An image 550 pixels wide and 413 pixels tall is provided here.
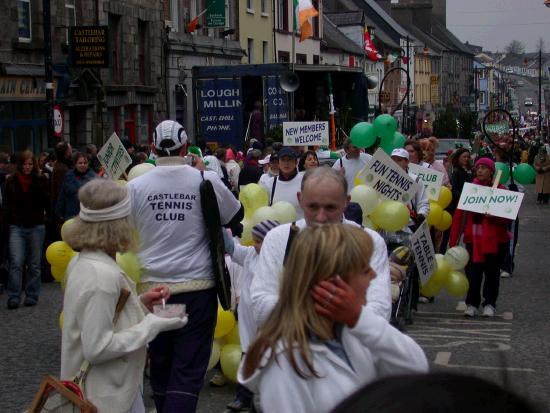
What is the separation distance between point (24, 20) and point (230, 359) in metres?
18.6

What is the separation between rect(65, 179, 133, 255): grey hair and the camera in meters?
4.57

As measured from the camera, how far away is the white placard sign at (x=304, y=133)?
19078 mm

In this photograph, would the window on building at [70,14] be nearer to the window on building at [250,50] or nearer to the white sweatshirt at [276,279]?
the window on building at [250,50]

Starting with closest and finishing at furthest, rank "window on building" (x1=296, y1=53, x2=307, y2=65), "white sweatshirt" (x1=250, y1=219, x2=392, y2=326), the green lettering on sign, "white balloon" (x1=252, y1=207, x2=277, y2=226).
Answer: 1. "white sweatshirt" (x1=250, y1=219, x2=392, y2=326)
2. "white balloon" (x1=252, y1=207, x2=277, y2=226)
3. the green lettering on sign
4. "window on building" (x1=296, y1=53, x2=307, y2=65)

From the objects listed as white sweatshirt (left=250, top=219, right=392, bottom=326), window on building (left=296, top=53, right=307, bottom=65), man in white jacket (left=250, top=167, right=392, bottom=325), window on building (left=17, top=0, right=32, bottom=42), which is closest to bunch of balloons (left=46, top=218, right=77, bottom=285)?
man in white jacket (left=250, top=167, right=392, bottom=325)

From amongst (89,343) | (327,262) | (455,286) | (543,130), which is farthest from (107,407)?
(543,130)

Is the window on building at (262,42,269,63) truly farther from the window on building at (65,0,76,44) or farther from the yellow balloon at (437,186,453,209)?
the yellow balloon at (437,186,453,209)

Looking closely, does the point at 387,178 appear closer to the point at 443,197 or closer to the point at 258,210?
the point at 258,210

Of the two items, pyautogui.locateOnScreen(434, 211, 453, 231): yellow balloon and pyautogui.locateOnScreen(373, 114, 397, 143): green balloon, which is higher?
pyautogui.locateOnScreen(373, 114, 397, 143): green balloon

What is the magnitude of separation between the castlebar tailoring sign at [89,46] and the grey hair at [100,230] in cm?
2089

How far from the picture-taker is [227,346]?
7.61 metres

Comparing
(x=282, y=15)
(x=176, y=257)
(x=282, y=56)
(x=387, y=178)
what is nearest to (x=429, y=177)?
(x=387, y=178)

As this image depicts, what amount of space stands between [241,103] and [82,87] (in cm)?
403

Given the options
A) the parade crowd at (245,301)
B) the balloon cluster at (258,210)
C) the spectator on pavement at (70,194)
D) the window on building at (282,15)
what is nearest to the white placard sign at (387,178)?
the parade crowd at (245,301)
